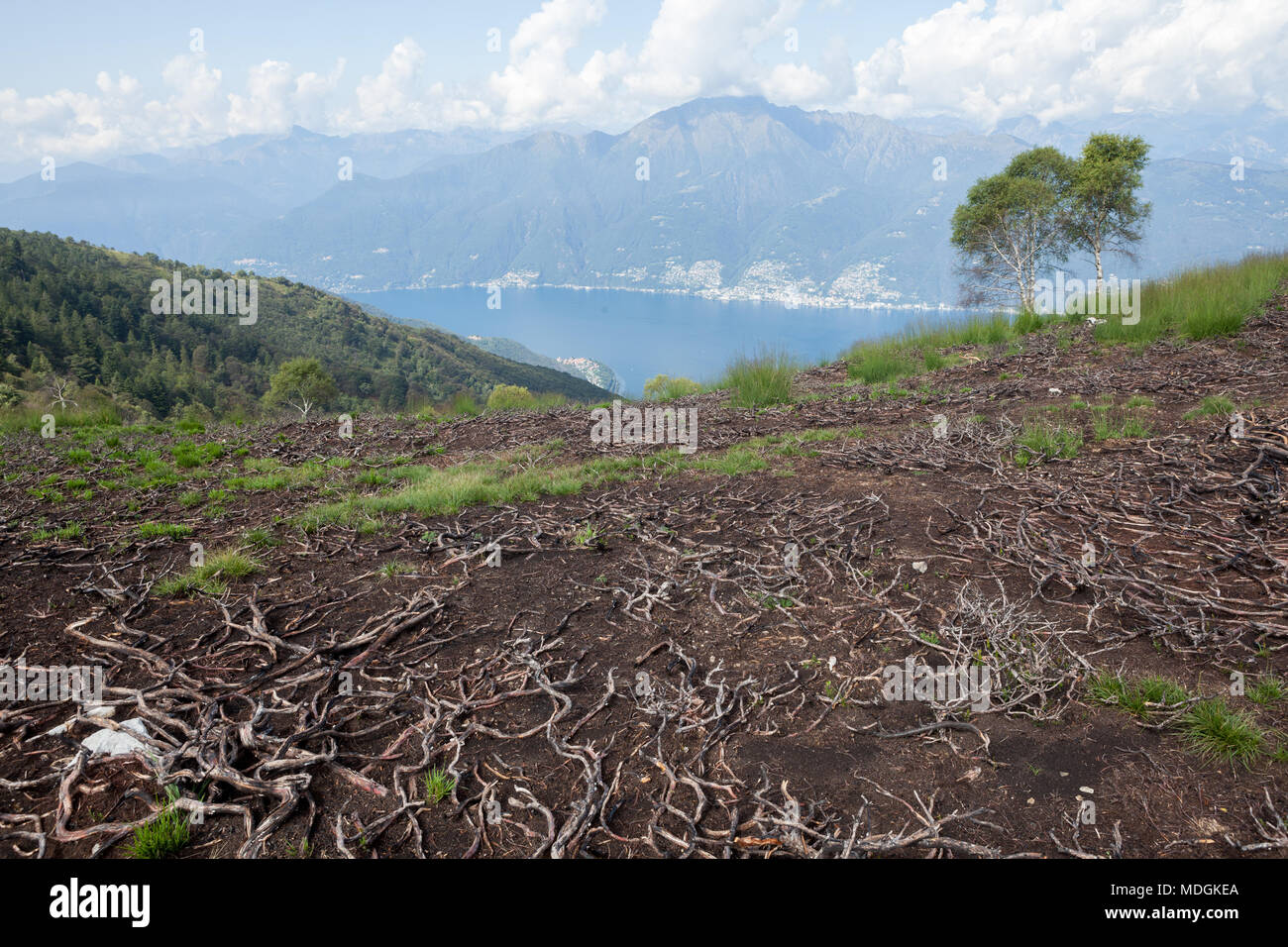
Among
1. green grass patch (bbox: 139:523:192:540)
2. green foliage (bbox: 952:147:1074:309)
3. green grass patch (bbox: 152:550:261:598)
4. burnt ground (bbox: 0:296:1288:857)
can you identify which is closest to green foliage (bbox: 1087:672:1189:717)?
burnt ground (bbox: 0:296:1288:857)

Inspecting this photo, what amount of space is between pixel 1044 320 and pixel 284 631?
54.0 feet

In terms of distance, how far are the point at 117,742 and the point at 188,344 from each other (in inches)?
2560

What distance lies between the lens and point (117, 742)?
2836 millimetres

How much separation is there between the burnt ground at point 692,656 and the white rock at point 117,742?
47 millimetres

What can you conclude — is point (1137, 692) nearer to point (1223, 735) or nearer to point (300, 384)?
point (1223, 735)

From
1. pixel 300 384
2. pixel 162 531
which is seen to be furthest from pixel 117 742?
pixel 300 384

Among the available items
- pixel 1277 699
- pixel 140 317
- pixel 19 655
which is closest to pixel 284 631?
pixel 19 655

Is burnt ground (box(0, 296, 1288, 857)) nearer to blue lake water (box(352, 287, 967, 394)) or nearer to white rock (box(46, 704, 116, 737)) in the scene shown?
white rock (box(46, 704, 116, 737))

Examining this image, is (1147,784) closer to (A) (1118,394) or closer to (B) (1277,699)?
(B) (1277,699)

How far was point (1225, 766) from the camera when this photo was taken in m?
2.48

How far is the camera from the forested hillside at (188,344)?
41.7 m

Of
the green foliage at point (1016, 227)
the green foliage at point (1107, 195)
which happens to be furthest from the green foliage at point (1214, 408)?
the green foliage at point (1107, 195)

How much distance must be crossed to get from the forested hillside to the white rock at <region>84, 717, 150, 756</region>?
1087 inches

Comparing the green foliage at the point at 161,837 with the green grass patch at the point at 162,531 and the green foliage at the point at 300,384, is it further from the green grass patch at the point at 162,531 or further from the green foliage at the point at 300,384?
the green foliage at the point at 300,384
